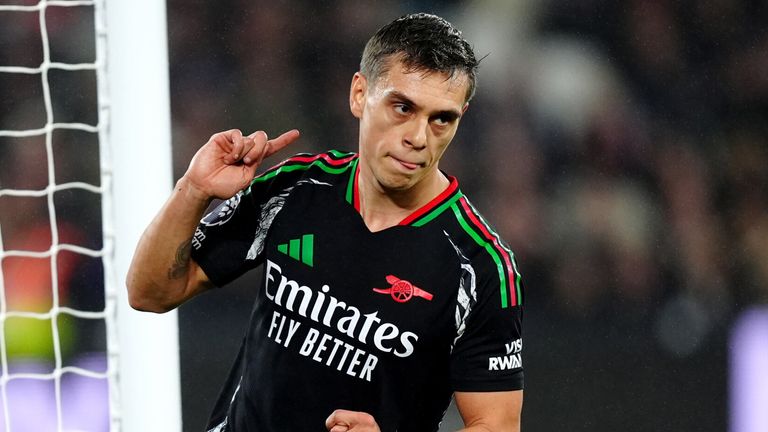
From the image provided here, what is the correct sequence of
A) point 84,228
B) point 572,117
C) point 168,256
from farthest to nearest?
point 572,117, point 84,228, point 168,256

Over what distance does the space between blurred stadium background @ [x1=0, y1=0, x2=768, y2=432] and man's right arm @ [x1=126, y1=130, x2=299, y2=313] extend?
2.42 metres

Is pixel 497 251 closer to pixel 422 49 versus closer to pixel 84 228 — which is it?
pixel 422 49

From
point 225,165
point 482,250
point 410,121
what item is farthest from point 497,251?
point 225,165

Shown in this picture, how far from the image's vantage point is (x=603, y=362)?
3875mm

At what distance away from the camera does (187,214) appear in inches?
73.5

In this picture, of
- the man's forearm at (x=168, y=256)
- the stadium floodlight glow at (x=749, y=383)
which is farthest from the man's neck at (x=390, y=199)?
the stadium floodlight glow at (x=749, y=383)

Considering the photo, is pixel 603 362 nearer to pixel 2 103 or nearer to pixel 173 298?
pixel 173 298

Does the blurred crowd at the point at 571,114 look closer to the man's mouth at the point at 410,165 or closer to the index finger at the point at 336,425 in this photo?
the man's mouth at the point at 410,165

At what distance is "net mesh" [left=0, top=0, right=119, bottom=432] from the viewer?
139 inches

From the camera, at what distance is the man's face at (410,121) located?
1.79 m

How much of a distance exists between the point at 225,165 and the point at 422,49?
40 cm

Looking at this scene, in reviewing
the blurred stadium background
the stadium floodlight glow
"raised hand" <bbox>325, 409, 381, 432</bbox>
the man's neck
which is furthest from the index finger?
the blurred stadium background

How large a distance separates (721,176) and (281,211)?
3.28 m

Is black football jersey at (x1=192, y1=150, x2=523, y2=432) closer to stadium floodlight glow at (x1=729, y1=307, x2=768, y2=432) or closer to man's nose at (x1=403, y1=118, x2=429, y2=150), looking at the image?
man's nose at (x1=403, y1=118, x2=429, y2=150)
